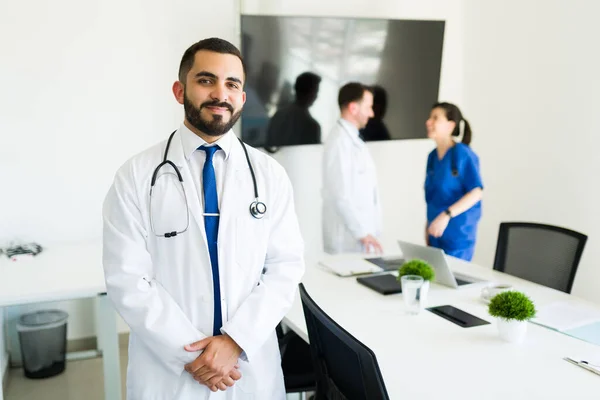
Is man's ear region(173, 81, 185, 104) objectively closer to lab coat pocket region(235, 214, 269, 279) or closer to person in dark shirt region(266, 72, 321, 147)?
lab coat pocket region(235, 214, 269, 279)

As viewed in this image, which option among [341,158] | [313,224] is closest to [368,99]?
[341,158]

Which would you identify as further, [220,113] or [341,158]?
[341,158]

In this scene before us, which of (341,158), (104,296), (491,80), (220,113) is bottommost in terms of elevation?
(104,296)

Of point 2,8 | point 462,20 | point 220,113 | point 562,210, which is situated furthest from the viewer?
point 462,20

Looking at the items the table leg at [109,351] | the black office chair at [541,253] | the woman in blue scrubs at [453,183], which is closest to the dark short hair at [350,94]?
the woman in blue scrubs at [453,183]

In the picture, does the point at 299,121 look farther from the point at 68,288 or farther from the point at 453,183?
the point at 68,288

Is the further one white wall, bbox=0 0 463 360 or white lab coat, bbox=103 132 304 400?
white wall, bbox=0 0 463 360

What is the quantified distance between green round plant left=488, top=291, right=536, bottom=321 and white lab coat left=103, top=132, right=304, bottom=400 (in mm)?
618

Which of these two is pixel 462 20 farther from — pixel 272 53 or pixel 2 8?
pixel 2 8

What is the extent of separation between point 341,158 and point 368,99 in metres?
0.45

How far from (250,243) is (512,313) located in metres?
0.80

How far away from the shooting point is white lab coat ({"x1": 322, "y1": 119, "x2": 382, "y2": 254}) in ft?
10.9

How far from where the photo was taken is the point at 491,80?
428 cm

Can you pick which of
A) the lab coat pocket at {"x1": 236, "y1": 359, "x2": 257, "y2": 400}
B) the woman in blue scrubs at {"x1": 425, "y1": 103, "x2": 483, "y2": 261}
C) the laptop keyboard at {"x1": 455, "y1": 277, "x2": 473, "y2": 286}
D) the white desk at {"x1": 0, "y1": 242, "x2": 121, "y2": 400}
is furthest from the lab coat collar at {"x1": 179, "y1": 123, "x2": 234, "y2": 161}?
the woman in blue scrubs at {"x1": 425, "y1": 103, "x2": 483, "y2": 261}
